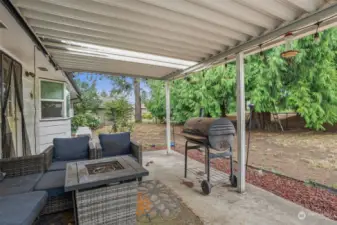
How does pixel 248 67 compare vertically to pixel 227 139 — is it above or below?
above

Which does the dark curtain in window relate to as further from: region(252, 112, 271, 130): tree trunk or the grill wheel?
region(252, 112, 271, 130): tree trunk

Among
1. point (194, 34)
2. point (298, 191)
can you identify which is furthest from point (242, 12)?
point (298, 191)

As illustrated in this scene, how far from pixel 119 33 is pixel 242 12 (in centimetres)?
168

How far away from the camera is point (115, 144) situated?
13.0ft

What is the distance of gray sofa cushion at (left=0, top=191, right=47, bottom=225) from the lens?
1556mm

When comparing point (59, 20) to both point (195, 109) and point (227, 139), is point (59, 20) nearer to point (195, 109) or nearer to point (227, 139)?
point (227, 139)

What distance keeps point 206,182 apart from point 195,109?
23.6 feet

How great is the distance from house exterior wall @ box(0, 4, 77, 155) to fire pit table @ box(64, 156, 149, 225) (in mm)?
1929

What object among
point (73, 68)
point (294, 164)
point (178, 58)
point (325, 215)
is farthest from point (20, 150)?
point (294, 164)

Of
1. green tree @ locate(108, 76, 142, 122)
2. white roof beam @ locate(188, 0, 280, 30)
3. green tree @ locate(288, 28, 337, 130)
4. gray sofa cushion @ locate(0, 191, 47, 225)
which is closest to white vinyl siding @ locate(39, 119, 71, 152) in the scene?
gray sofa cushion @ locate(0, 191, 47, 225)

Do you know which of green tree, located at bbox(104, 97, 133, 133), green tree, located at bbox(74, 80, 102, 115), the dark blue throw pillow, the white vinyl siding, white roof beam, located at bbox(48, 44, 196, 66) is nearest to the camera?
white roof beam, located at bbox(48, 44, 196, 66)

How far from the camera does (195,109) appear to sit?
33.3ft

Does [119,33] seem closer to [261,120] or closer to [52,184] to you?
[52,184]

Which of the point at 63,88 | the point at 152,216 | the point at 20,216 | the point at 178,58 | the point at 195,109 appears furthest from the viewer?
the point at 195,109
